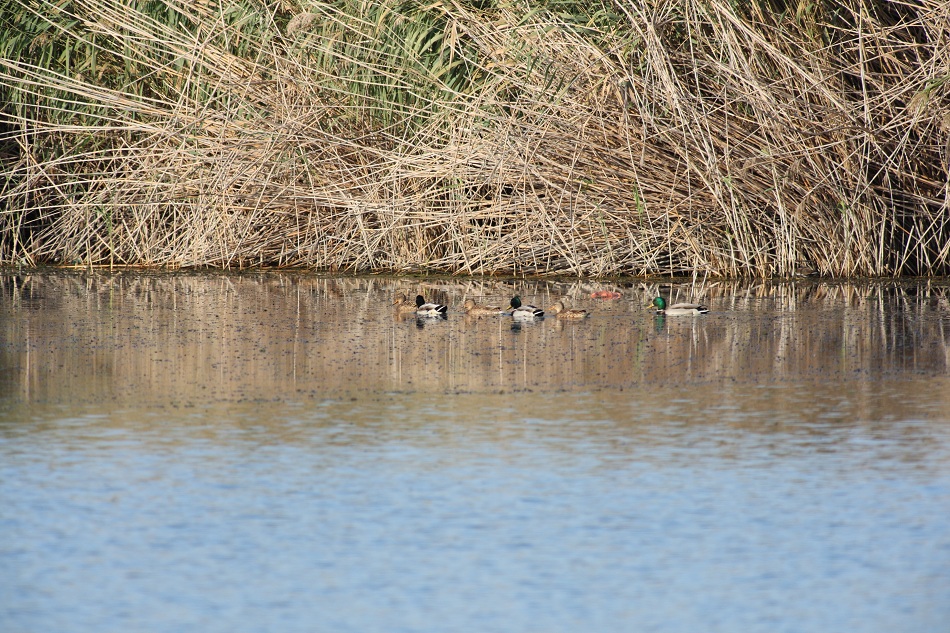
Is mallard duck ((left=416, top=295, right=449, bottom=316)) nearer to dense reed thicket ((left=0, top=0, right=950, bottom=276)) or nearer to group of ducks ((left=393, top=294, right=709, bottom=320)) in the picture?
group of ducks ((left=393, top=294, right=709, bottom=320))

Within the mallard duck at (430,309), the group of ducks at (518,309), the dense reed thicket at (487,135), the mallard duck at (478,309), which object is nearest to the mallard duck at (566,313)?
the group of ducks at (518,309)

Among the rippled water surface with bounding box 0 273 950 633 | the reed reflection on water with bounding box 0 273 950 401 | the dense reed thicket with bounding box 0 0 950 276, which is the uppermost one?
the dense reed thicket with bounding box 0 0 950 276

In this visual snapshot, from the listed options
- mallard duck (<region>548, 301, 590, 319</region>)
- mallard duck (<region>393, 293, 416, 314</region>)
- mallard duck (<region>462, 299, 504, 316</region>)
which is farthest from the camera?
mallard duck (<region>393, 293, 416, 314</region>)

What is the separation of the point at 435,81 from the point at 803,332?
5.29 m

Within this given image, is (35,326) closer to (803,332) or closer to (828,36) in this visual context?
(803,332)

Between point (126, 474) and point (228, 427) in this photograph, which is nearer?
point (126, 474)

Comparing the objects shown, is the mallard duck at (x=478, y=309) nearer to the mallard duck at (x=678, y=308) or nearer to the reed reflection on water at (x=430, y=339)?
the reed reflection on water at (x=430, y=339)

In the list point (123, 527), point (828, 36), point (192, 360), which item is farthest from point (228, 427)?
point (828, 36)

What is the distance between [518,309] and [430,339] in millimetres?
1261

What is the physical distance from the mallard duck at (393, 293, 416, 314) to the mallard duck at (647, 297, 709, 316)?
1831 mm

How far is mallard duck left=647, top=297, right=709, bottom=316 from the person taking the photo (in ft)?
35.6

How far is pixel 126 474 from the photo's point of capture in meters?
5.77

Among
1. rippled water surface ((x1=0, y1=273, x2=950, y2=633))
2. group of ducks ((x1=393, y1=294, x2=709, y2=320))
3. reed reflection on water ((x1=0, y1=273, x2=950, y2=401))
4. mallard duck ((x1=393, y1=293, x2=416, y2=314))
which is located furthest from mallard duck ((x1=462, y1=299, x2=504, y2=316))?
rippled water surface ((x1=0, y1=273, x2=950, y2=633))

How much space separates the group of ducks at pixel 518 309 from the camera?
1085cm
